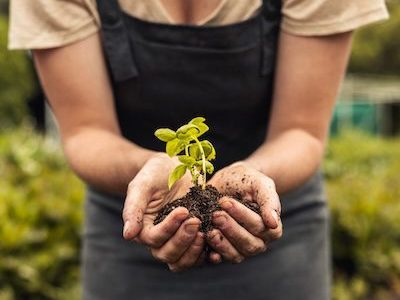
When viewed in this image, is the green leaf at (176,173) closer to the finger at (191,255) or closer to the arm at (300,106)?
the finger at (191,255)

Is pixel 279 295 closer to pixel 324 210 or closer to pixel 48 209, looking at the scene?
pixel 324 210

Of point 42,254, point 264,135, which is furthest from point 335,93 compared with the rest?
point 42,254

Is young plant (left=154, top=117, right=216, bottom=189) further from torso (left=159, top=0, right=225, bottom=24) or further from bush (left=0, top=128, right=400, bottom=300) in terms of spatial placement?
bush (left=0, top=128, right=400, bottom=300)

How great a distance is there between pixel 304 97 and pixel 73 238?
312 cm

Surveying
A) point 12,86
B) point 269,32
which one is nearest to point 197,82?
point 269,32

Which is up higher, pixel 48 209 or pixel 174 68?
pixel 174 68

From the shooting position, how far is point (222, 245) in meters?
1.85

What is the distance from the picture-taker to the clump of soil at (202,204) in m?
1.88

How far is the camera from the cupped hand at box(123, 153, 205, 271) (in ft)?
5.80

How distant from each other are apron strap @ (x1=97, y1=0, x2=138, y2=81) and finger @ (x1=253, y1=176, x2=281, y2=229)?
0.69m

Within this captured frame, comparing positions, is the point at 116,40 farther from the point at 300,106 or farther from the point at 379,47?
the point at 379,47

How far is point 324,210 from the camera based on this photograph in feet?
9.05

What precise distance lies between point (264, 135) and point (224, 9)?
442 millimetres

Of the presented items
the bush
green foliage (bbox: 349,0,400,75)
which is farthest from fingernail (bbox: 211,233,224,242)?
green foliage (bbox: 349,0,400,75)
